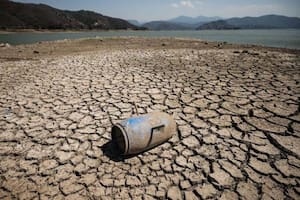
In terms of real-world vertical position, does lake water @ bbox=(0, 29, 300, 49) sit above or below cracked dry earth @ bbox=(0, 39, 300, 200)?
above

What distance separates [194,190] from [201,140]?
0.70 metres

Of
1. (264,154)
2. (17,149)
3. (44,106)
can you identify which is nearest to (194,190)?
(264,154)

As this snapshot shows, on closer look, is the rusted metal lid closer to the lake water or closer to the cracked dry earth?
the cracked dry earth

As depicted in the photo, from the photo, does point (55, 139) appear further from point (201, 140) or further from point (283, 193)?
point (283, 193)

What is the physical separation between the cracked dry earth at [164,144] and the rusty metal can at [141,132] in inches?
5.1

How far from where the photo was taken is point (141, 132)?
198 centimetres

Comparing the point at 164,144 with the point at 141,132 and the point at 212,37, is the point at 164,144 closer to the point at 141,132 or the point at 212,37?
the point at 141,132

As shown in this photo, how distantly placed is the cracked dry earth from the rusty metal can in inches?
5.1

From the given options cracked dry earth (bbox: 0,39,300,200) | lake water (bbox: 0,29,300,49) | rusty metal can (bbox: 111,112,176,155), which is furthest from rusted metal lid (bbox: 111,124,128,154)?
lake water (bbox: 0,29,300,49)

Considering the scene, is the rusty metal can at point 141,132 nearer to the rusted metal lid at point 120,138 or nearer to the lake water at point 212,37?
the rusted metal lid at point 120,138

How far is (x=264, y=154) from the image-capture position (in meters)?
2.00

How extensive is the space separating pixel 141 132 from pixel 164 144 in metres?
0.40

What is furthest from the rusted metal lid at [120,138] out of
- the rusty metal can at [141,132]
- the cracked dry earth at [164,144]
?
the cracked dry earth at [164,144]

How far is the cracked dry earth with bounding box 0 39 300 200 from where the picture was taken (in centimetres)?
173
